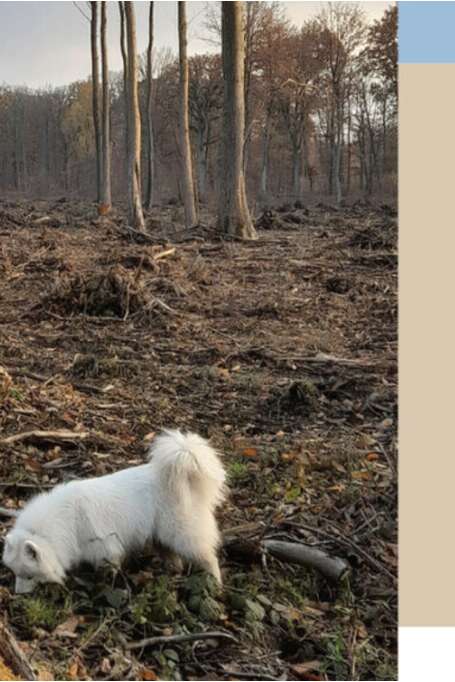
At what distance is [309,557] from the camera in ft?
12.8

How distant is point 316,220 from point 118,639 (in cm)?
2243

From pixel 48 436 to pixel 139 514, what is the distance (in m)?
1.82

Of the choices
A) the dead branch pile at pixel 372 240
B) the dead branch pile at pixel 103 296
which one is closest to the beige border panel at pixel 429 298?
the dead branch pile at pixel 103 296

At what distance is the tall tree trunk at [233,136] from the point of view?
16.6 meters

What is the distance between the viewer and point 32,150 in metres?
56.8

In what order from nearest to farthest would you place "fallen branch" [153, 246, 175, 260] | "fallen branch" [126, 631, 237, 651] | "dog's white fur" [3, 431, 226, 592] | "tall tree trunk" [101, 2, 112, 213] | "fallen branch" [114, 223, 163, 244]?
"fallen branch" [126, 631, 237, 651] < "dog's white fur" [3, 431, 226, 592] < "fallen branch" [153, 246, 175, 260] < "fallen branch" [114, 223, 163, 244] < "tall tree trunk" [101, 2, 112, 213]

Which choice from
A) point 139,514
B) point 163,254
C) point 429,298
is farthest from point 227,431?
point 163,254

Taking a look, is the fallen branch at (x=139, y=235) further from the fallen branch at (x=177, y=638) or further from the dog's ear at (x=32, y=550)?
the fallen branch at (x=177, y=638)

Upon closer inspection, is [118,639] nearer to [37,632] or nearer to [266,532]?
[37,632]

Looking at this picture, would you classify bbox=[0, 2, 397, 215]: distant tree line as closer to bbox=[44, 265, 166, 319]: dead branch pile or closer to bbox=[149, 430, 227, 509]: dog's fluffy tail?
bbox=[44, 265, 166, 319]: dead branch pile

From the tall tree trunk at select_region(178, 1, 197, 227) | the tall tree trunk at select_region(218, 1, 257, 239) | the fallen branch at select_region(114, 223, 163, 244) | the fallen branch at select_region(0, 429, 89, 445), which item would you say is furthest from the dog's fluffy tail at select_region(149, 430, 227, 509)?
the tall tree trunk at select_region(178, 1, 197, 227)

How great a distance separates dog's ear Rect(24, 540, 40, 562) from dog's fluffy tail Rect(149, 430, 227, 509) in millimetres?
661

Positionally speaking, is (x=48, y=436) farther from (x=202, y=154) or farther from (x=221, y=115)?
(x=202, y=154)

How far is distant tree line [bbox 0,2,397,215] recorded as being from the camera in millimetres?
29797
